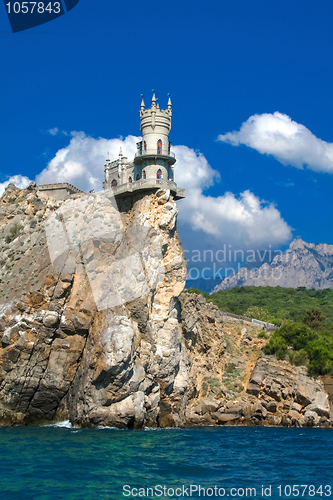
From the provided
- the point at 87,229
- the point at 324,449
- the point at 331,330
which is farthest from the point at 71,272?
the point at 331,330

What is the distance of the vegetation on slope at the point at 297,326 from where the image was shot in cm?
5375

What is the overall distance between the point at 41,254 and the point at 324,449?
80.7ft

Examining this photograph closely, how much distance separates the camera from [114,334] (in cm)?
3781

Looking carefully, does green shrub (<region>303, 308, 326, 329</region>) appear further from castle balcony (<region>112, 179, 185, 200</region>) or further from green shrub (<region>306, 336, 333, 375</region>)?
castle balcony (<region>112, 179, 185, 200</region>)

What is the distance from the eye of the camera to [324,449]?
33.4 m

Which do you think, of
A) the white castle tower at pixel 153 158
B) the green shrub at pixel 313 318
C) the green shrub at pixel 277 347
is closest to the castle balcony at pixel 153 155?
the white castle tower at pixel 153 158

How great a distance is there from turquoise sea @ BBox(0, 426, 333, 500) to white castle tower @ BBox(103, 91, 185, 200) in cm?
2013

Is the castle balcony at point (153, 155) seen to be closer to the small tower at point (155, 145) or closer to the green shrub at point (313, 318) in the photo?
the small tower at point (155, 145)

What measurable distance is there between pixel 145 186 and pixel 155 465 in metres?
25.4

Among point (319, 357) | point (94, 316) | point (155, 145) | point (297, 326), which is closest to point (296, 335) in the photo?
point (297, 326)

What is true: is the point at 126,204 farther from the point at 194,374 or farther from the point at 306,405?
the point at 306,405

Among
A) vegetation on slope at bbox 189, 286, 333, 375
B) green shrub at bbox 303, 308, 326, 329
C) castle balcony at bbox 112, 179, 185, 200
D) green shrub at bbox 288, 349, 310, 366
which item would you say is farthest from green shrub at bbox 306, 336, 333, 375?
castle balcony at bbox 112, 179, 185, 200

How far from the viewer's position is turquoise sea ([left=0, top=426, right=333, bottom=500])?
2147cm

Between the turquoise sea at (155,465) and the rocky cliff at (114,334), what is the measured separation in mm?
3061
